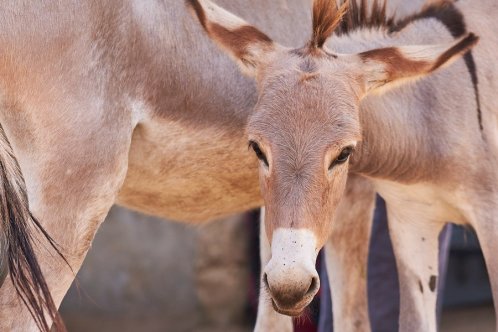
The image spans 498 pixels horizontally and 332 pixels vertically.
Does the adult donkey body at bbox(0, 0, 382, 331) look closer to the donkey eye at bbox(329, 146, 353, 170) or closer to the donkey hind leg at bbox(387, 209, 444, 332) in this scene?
the donkey eye at bbox(329, 146, 353, 170)

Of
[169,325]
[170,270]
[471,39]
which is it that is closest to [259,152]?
[471,39]

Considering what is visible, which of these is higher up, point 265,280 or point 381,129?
point 381,129

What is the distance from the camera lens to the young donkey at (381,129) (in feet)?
13.0

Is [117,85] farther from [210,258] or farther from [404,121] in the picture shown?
[210,258]

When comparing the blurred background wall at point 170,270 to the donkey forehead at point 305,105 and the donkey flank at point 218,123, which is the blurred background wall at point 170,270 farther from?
the donkey forehead at point 305,105

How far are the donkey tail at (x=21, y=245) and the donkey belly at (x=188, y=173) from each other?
1.91 feet

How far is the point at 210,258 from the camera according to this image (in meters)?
8.38

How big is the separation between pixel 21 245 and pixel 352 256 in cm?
191

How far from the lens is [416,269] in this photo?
5211mm

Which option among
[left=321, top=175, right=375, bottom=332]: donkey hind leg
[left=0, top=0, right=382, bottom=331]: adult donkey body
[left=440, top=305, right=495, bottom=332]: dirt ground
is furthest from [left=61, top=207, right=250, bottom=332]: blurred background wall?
[left=0, top=0, right=382, bottom=331]: adult donkey body

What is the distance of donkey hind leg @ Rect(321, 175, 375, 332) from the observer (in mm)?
5543

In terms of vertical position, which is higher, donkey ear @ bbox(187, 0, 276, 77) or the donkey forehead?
donkey ear @ bbox(187, 0, 276, 77)

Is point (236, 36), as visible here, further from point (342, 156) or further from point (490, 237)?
point (490, 237)

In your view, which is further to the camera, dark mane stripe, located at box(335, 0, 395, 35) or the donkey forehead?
dark mane stripe, located at box(335, 0, 395, 35)
